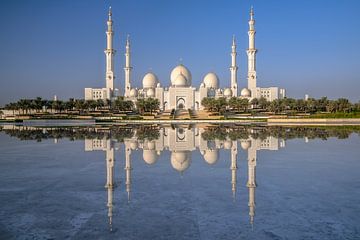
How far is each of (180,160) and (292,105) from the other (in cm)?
4261

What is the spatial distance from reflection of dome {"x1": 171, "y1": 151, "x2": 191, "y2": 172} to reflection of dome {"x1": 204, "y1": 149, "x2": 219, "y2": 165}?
54 centimetres

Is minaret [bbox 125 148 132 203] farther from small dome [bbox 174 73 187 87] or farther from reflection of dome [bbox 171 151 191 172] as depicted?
small dome [bbox 174 73 187 87]

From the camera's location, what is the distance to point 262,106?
56094 millimetres

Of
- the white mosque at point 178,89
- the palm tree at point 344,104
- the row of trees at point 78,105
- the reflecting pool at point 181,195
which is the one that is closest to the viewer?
the reflecting pool at point 181,195

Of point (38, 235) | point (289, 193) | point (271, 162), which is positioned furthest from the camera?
point (271, 162)

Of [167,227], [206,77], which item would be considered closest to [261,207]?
[167,227]

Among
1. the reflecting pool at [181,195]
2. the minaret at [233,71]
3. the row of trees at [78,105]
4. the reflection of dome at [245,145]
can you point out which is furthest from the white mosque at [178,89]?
the reflecting pool at [181,195]

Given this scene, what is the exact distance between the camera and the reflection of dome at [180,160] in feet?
31.8

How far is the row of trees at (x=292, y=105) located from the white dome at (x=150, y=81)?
1830 centimetres

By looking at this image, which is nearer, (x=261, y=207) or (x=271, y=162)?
(x=261, y=207)

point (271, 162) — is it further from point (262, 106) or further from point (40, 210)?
point (262, 106)

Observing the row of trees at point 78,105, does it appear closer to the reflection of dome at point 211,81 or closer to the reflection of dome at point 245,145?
the reflection of dome at point 211,81

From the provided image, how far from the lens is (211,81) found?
234 ft

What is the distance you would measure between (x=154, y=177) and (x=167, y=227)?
11.2 feet
